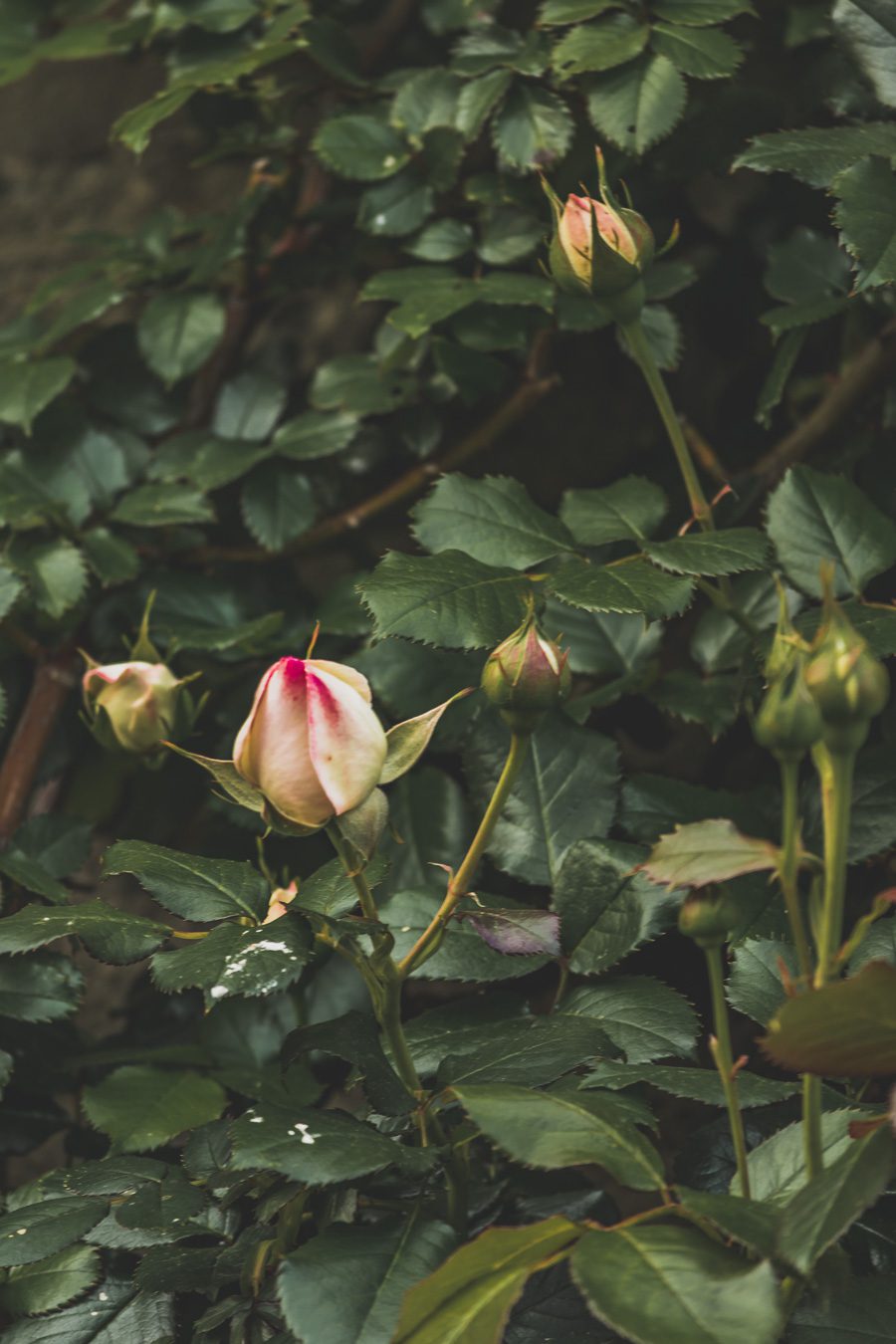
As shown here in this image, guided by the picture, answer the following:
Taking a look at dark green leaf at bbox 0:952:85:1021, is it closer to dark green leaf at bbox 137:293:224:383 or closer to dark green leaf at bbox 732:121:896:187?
dark green leaf at bbox 137:293:224:383

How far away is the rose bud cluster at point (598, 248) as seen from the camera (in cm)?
77

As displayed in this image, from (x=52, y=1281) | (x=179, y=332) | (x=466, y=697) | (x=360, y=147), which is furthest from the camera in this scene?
(x=179, y=332)

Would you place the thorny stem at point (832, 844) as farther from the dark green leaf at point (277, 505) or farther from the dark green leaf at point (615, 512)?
the dark green leaf at point (277, 505)

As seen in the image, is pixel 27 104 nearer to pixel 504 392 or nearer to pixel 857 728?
pixel 504 392

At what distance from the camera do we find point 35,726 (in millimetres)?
1107

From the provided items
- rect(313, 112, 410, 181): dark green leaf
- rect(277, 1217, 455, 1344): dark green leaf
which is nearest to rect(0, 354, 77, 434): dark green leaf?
rect(313, 112, 410, 181): dark green leaf

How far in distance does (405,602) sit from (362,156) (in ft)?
Answer: 1.72

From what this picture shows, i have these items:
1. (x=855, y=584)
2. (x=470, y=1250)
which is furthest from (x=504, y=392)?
(x=470, y=1250)

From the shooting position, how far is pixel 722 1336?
46cm

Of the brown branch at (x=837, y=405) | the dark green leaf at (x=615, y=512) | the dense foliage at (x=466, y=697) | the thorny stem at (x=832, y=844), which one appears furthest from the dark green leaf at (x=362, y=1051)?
the brown branch at (x=837, y=405)

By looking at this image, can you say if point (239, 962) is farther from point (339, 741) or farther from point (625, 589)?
point (625, 589)

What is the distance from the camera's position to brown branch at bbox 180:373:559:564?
116 centimetres

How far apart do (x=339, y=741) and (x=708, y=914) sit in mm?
173

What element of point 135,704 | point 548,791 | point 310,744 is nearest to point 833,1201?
point 310,744
